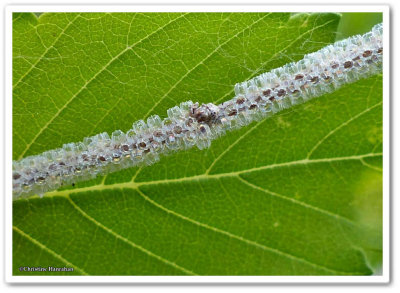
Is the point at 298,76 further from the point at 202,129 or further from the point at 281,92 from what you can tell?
the point at 202,129

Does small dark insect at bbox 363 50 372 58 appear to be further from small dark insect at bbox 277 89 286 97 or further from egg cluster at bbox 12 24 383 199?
small dark insect at bbox 277 89 286 97

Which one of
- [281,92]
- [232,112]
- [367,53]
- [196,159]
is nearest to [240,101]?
[232,112]

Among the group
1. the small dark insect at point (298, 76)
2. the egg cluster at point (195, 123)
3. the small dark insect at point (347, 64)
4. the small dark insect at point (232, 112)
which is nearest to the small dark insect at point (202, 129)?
the egg cluster at point (195, 123)

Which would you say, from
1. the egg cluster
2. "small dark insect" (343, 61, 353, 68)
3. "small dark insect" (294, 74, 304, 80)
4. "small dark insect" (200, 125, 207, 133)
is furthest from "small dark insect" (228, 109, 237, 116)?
"small dark insect" (343, 61, 353, 68)

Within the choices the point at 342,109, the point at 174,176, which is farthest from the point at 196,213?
the point at 342,109

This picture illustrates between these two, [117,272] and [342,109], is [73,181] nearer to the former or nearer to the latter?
[117,272]

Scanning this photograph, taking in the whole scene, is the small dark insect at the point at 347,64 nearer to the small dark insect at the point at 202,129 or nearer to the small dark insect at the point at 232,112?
the small dark insect at the point at 232,112
